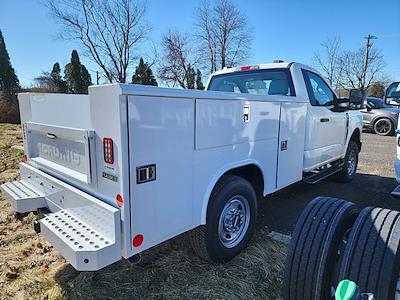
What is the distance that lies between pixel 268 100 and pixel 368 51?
4093 cm

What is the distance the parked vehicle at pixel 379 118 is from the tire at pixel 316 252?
14.5 metres

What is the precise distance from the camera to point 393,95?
3.70 metres

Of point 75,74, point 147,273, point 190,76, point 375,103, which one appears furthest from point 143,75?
point 147,273

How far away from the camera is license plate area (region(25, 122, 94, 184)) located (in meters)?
2.22

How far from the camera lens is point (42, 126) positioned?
2885 millimetres

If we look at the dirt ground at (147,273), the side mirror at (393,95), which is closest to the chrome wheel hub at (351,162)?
the side mirror at (393,95)

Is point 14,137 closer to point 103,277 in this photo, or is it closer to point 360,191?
point 103,277

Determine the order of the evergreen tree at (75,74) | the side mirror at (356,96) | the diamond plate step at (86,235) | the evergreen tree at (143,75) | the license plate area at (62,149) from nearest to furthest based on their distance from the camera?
1. the diamond plate step at (86,235)
2. the license plate area at (62,149)
3. the side mirror at (356,96)
4. the evergreen tree at (75,74)
5. the evergreen tree at (143,75)

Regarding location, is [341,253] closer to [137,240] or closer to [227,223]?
[227,223]

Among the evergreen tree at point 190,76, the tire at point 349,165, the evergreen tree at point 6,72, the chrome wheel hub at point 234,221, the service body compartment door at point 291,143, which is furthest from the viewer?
the evergreen tree at point 190,76

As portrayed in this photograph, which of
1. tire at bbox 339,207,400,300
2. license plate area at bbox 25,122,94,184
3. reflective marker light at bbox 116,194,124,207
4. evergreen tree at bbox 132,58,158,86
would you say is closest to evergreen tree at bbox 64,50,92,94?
evergreen tree at bbox 132,58,158,86

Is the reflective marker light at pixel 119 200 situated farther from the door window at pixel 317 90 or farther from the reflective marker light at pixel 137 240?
the door window at pixel 317 90

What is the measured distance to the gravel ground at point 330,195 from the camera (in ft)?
13.9

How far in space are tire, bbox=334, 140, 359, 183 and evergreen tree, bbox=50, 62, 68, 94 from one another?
84.5 ft
